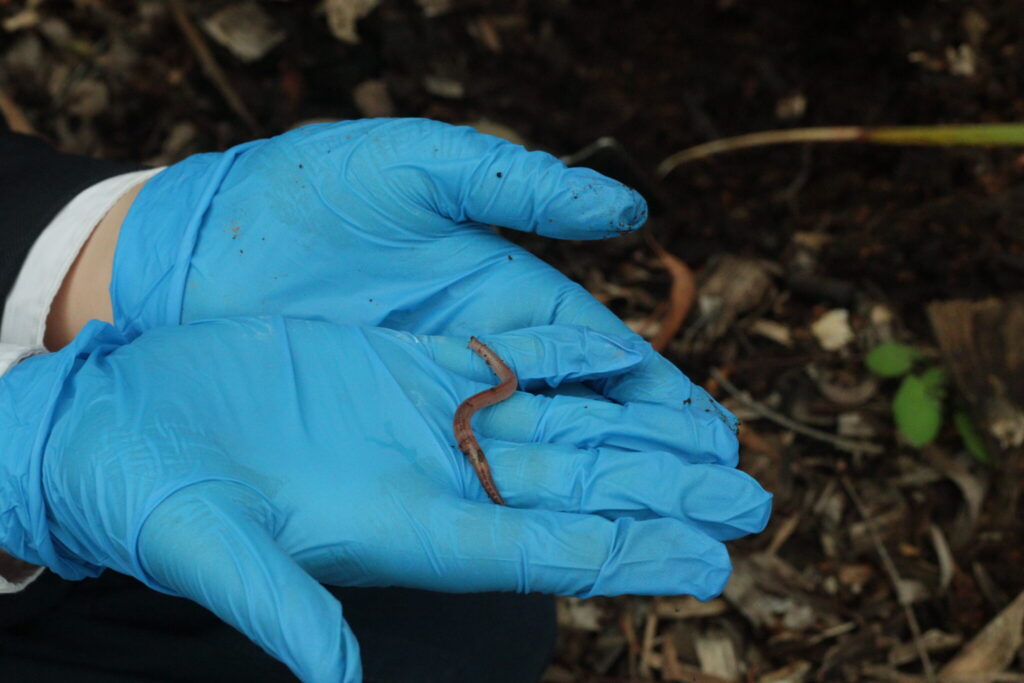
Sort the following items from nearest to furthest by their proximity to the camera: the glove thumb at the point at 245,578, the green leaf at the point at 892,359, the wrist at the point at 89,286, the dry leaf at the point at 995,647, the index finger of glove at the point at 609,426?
the glove thumb at the point at 245,578 < the index finger of glove at the point at 609,426 < the wrist at the point at 89,286 < the dry leaf at the point at 995,647 < the green leaf at the point at 892,359

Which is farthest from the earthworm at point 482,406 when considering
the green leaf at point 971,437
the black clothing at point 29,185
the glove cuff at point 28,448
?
the green leaf at point 971,437

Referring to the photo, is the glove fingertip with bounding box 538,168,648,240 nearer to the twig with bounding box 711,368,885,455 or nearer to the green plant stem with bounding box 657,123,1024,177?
the twig with bounding box 711,368,885,455

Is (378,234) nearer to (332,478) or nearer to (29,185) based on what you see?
(332,478)

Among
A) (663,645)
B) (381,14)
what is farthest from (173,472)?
(381,14)

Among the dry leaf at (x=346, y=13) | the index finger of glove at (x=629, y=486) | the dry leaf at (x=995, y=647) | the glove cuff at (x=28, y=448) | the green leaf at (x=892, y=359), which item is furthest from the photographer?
the dry leaf at (x=346, y=13)

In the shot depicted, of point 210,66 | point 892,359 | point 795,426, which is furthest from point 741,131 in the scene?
point 210,66

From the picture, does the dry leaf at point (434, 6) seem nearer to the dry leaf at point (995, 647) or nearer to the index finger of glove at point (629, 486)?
the index finger of glove at point (629, 486)
